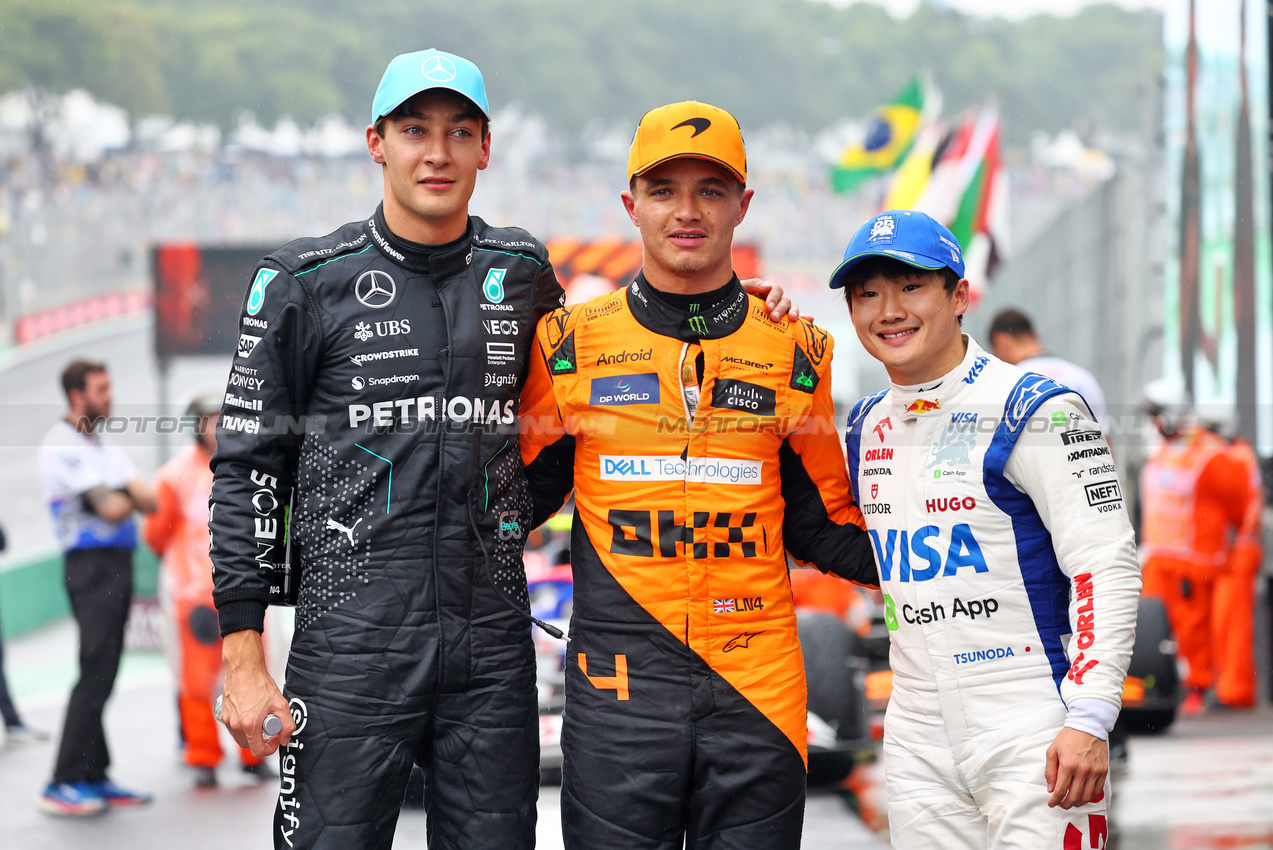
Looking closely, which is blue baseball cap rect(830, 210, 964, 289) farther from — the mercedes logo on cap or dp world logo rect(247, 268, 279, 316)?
dp world logo rect(247, 268, 279, 316)

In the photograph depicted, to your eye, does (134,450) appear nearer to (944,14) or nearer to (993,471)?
(993,471)

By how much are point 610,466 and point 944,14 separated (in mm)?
42347

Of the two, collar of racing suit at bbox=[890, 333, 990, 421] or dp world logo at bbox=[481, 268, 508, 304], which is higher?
dp world logo at bbox=[481, 268, 508, 304]

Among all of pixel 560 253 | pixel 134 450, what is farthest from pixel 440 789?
pixel 134 450

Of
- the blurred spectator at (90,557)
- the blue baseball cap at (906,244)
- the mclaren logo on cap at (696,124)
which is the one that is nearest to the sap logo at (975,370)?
the blue baseball cap at (906,244)

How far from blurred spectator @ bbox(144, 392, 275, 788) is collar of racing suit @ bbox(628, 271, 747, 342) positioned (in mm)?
3808

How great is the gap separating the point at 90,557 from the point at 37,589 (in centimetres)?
701

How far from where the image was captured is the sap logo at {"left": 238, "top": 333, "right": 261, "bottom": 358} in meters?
2.24

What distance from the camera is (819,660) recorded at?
4773 mm

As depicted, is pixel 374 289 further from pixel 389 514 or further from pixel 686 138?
pixel 686 138

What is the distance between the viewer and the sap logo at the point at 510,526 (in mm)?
2322

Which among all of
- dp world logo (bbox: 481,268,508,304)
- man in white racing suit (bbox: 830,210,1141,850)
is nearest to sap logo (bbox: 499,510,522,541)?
dp world logo (bbox: 481,268,508,304)

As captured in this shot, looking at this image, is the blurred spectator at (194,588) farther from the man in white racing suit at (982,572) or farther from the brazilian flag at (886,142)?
the brazilian flag at (886,142)

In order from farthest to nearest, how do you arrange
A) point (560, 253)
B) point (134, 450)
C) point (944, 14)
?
point (944, 14), point (134, 450), point (560, 253)
